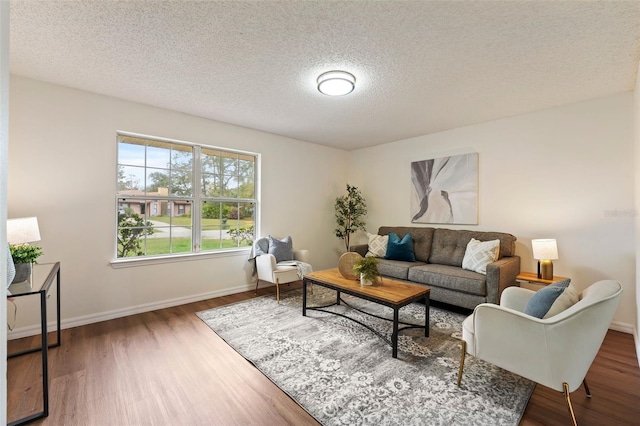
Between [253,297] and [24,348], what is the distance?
2212mm

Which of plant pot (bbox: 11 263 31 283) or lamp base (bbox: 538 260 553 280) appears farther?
lamp base (bbox: 538 260 553 280)

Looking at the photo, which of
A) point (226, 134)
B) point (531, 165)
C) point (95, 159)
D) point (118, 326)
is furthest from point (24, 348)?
point (531, 165)

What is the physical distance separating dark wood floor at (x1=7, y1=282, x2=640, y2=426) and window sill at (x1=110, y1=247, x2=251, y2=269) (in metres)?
0.77

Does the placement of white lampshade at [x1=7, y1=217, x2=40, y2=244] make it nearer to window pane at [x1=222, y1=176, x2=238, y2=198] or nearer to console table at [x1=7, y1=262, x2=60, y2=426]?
console table at [x1=7, y1=262, x2=60, y2=426]

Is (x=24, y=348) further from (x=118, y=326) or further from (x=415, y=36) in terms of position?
(x=415, y=36)

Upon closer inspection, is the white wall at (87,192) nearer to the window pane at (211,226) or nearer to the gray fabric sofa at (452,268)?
the window pane at (211,226)

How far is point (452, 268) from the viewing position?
11.6 ft

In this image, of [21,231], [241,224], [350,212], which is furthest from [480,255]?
[21,231]

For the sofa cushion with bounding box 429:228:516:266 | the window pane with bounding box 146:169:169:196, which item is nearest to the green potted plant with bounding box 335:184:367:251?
the sofa cushion with bounding box 429:228:516:266

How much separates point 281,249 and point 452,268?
2.33 meters

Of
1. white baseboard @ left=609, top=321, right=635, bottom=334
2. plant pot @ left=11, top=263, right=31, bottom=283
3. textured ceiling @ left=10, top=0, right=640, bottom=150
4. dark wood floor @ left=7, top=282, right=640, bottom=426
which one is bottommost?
dark wood floor @ left=7, top=282, right=640, bottom=426

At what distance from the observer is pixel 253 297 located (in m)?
3.90

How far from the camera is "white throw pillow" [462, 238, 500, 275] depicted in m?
3.26

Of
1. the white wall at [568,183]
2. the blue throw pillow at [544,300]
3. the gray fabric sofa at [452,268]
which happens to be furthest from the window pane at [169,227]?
the white wall at [568,183]
